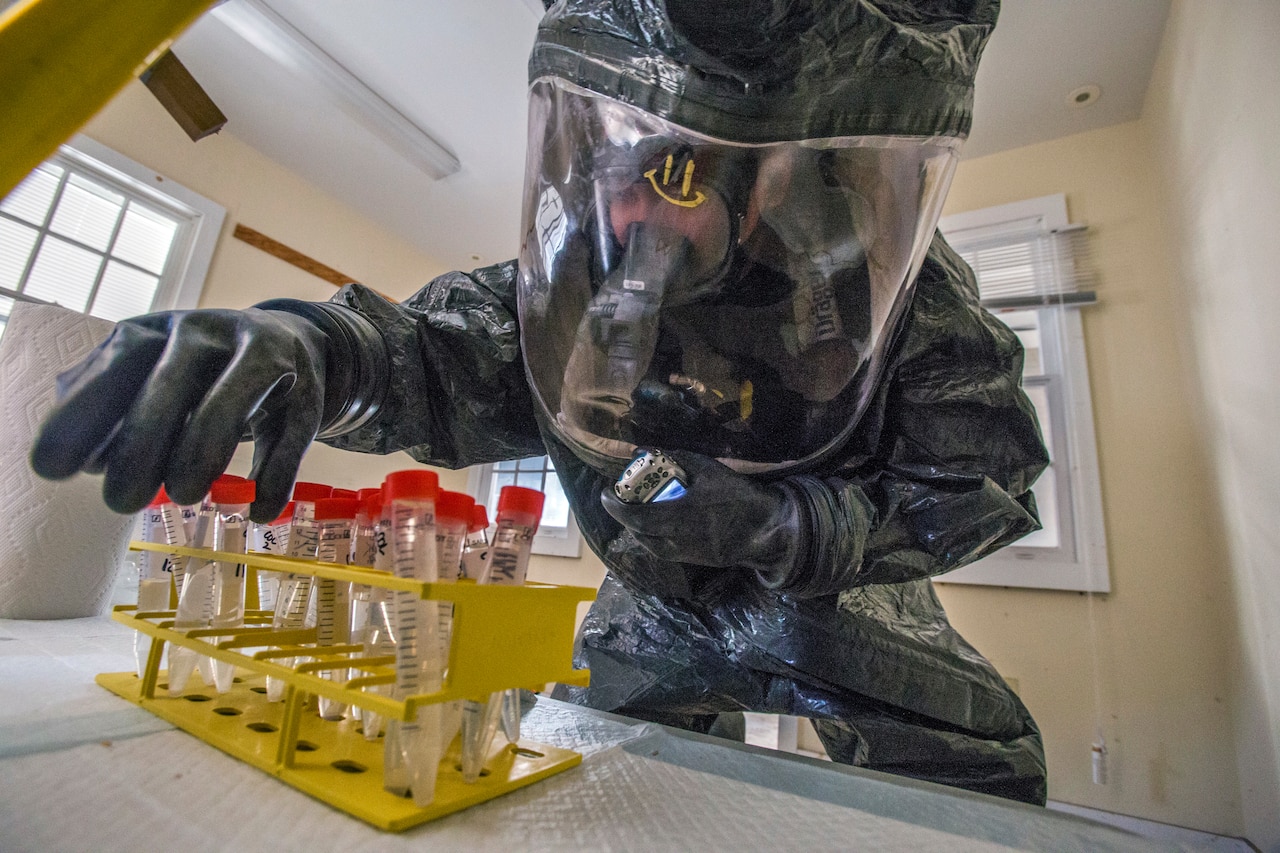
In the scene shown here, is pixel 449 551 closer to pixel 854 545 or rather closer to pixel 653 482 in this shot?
pixel 653 482

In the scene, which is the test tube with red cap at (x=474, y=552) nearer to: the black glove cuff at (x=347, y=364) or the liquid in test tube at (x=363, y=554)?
the liquid in test tube at (x=363, y=554)

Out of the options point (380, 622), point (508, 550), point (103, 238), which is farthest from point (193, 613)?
point (103, 238)

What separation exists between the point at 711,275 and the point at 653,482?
187 mm

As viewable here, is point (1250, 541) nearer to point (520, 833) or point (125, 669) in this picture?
point (520, 833)

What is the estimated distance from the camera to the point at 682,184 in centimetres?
47

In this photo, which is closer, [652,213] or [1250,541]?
[652,213]

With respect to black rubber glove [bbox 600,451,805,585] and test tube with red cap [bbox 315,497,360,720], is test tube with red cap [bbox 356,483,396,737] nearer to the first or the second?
test tube with red cap [bbox 315,497,360,720]

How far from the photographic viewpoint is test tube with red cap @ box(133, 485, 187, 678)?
1.85 ft

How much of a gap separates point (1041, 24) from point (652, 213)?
5.82ft

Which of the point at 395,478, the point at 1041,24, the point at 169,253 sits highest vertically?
the point at 1041,24

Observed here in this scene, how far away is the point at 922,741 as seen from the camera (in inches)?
27.3

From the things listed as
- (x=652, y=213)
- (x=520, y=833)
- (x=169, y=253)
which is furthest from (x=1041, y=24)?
(x=169, y=253)

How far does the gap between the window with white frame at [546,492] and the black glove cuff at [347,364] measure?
193cm

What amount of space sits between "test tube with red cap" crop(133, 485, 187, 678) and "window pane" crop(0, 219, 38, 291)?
1.89 meters
